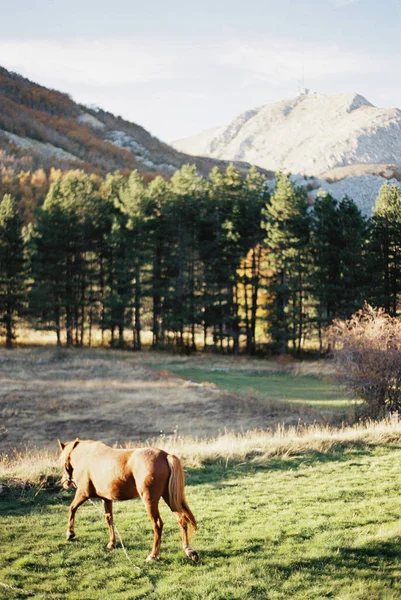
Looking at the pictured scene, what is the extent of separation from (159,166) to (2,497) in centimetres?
10967

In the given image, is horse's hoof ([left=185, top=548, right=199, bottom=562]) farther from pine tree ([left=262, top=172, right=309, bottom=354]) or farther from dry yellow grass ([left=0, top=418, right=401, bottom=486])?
pine tree ([left=262, top=172, right=309, bottom=354])

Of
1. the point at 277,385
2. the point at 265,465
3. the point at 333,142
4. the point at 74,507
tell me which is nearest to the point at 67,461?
the point at 74,507

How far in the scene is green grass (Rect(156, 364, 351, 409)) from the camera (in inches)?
1145

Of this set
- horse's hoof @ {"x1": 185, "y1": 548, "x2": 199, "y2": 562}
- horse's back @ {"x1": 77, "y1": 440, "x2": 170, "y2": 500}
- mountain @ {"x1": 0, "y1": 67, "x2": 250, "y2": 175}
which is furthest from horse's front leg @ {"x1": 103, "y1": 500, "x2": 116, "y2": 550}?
mountain @ {"x1": 0, "y1": 67, "x2": 250, "y2": 175}

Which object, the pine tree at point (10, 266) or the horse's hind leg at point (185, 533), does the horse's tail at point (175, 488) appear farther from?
the pine tree at point (10, 266)

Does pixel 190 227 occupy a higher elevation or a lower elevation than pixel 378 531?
higher

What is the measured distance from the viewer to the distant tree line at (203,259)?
159 feet

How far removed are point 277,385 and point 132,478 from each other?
29097 mm

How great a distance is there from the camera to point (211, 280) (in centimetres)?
5241

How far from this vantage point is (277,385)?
113 ft

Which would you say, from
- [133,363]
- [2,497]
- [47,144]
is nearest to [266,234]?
[133,363]

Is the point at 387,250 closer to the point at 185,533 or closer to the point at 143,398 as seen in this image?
the point at 143,398

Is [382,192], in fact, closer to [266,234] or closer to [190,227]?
[266,234]

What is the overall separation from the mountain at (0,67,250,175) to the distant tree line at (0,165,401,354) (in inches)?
1237
